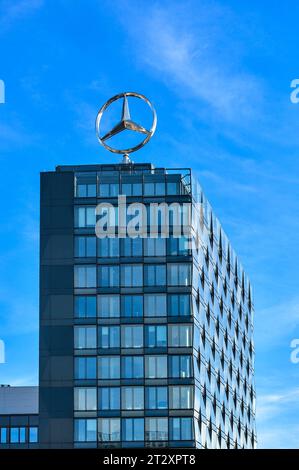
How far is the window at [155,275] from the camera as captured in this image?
155125 millimetres

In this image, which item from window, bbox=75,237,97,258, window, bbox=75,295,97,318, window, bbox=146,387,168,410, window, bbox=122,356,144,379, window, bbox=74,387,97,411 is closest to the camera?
window, bbox=74,387,97,411

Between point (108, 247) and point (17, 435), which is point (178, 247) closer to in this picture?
point (108, 247)

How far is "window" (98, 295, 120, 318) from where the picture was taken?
154 metres

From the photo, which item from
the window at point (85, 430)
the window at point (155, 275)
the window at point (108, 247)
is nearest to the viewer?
the window at point (85, 430)

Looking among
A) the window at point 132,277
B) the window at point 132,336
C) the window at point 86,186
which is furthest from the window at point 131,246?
the window at point 132,336

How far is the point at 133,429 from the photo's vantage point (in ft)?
490

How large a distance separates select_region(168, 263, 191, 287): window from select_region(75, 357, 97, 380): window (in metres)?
15.3

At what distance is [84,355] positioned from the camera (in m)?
153

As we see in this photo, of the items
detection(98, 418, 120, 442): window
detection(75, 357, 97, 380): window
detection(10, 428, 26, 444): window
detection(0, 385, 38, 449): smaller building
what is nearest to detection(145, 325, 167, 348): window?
detection(75, 357, 97, 380): window

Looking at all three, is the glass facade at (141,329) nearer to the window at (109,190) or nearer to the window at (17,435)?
the window at (109,190)

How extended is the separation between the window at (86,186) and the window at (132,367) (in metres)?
23.7

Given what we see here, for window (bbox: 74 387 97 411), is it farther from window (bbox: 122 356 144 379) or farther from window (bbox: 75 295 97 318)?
window (bbox: 75 295 97 318)
